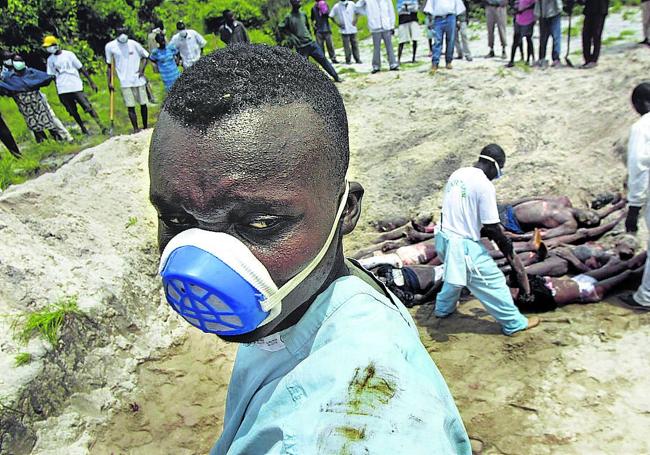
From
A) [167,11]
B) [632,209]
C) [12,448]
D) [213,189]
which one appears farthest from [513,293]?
[167,11]

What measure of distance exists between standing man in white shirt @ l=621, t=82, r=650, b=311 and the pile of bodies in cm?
36

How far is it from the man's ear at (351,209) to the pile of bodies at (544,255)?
3399mm

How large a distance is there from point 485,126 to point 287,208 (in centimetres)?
721

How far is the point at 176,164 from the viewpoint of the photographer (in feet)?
3.34

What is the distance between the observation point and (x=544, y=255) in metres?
5.31

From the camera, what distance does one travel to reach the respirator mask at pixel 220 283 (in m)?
1.01

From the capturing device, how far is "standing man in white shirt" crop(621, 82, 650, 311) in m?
4.21

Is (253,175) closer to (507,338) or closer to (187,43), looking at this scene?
(507,338)

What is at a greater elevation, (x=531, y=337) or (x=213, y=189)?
(x=213, y=189)

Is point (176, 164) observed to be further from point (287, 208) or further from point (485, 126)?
point (485, 126)

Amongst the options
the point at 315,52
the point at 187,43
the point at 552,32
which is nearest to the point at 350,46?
the point at 315,52

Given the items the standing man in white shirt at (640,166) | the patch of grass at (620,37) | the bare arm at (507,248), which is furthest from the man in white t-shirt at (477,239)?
the patch of grass at (620,37)

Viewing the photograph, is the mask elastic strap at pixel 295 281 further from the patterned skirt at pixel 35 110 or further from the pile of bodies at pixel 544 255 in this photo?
the patterned skirt at pixel 35 110

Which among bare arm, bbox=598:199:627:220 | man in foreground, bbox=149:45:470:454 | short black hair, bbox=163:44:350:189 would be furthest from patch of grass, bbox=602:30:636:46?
man in foreground, bbox=149:45:470:454
